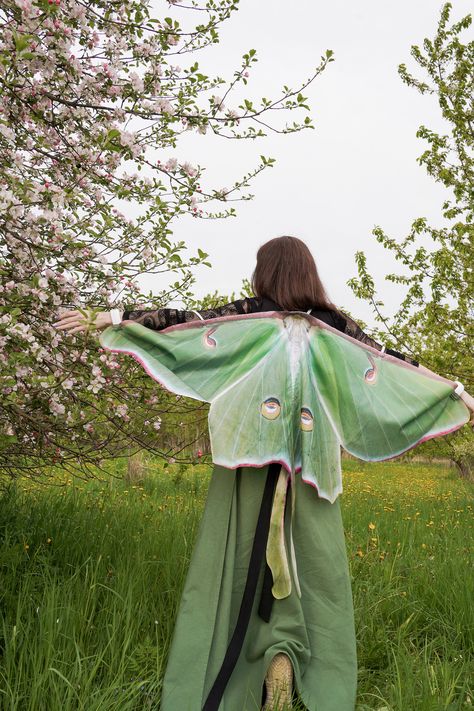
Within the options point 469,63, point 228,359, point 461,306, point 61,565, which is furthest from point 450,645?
point 469,63

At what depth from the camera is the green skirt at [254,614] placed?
255 centimetres

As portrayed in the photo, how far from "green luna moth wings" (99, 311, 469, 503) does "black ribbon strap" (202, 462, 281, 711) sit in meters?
0.13

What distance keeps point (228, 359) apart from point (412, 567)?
2.16 m

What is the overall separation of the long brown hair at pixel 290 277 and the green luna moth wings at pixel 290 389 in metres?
0.09

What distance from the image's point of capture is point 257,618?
267cm

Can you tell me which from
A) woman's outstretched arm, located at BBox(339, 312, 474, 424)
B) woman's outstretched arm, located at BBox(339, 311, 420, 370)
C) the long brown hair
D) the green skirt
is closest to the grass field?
the green skirt

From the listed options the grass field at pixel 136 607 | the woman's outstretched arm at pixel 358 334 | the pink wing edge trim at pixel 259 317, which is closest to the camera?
the grass field at pixel 136 607

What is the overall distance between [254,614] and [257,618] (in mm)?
20

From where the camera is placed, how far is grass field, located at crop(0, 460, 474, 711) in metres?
2.45

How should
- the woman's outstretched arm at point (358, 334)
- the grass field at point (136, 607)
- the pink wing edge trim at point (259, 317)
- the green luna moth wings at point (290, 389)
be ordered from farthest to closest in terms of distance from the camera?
the woman's outstretched arm at point (358, 334) → the pink wing edge trim at point (259, 317) → the green luna moth wings at point (290, 389) → the grass field at point (136, 607)

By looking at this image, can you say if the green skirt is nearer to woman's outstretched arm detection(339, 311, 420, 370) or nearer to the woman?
the woman

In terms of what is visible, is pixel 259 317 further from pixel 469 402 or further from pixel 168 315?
pixel 469 402

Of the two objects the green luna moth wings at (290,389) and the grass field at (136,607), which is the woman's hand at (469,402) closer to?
the green luna moth wings at (290,389)

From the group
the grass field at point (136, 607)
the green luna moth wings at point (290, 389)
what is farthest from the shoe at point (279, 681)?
the green luna moth wings at point (290, 389)
